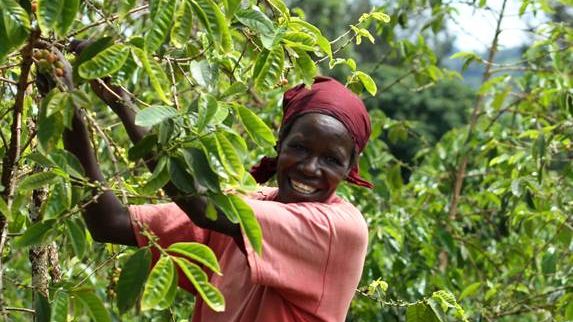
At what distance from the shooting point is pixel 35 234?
5.82ft

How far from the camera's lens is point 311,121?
2166 millimetres

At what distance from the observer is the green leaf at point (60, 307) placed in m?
1.87

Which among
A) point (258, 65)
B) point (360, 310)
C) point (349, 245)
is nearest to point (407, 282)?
point (360, 310)

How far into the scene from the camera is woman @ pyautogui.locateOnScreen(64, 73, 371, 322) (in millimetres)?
1997

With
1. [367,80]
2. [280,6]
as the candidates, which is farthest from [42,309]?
[367,80]

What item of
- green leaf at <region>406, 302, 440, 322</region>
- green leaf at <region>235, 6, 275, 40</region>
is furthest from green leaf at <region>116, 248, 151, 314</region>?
green leaf at <region>406, 302, 440, 322</region>

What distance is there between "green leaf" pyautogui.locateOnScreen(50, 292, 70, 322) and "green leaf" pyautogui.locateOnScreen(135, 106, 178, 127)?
1.30ft

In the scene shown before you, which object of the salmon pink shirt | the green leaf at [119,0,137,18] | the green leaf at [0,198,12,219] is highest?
the green leaf at [119,0,137,18]

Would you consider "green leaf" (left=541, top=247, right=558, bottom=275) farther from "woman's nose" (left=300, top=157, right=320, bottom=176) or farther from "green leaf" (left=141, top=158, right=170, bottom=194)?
"green leaf" (left=141, top=158, right=170, bottom=194)

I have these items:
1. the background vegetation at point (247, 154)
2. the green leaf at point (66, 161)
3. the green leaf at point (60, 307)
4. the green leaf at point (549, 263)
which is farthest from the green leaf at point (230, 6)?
the green leaf at point (549, 263)

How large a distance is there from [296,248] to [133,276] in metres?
0.38

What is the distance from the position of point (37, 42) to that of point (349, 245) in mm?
752

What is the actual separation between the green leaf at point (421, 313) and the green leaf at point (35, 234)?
110 centimetres

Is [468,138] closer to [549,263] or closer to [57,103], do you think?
[549,263]
